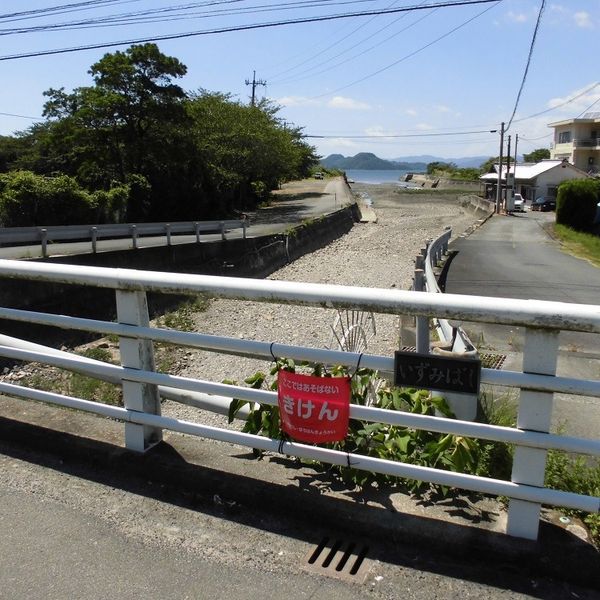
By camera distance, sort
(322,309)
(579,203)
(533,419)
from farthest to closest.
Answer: (579,203)
(322,309)
(533,419)

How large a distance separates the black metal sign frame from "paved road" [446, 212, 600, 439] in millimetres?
3671

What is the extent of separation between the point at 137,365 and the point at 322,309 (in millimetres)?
15420

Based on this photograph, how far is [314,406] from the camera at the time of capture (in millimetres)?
2924

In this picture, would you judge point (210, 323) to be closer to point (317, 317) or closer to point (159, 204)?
point (317, 317)

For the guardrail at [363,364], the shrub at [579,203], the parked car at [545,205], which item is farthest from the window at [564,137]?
the guardrail at [363,364]

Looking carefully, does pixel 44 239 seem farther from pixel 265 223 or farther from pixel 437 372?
pixel 265 223

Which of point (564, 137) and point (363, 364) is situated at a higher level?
point (564, 137)

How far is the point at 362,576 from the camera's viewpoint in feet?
8.50

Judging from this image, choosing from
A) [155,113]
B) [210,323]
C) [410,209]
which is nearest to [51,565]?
[210,323]

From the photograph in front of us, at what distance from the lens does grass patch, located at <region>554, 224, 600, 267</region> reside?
31.3 meters

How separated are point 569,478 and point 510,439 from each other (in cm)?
105

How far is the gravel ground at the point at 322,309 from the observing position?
49.6 ft

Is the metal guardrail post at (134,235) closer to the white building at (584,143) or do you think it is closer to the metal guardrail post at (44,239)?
the metal guardrail post at (44,239)

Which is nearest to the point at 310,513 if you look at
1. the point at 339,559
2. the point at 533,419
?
the point at 339,559
